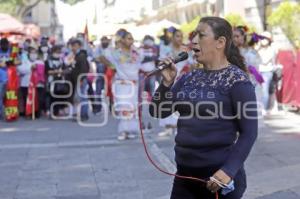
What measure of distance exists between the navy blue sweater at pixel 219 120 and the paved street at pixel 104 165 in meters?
3.15

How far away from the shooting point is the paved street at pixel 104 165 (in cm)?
732

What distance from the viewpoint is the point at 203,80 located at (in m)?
3.83

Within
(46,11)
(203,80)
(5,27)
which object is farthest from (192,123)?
(46,11)

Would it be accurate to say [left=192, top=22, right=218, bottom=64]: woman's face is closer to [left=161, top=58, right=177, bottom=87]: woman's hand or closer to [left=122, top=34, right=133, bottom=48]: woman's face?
[left=161, top=58, right=177, bottom=87]: woman's hand

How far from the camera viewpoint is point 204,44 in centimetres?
378

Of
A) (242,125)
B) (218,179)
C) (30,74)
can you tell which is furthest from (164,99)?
(30,74)

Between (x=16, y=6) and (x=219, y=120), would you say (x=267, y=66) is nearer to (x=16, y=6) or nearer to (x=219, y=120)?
(x=219, y=120)

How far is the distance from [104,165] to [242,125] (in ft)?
17.8

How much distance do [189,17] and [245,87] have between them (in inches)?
1751

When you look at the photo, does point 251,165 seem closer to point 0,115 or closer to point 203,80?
point 203,80

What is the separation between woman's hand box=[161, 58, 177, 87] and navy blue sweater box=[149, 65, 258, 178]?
0.13 meters

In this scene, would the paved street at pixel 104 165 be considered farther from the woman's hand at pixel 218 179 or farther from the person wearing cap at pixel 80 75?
the woman's hand at pixel 218 179

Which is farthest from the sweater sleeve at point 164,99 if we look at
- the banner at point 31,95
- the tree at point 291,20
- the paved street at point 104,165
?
the tree at point 291,20

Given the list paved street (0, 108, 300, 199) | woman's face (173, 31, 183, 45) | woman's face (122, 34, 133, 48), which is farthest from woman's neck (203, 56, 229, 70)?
woman's face (173, 31, 183, 45)
